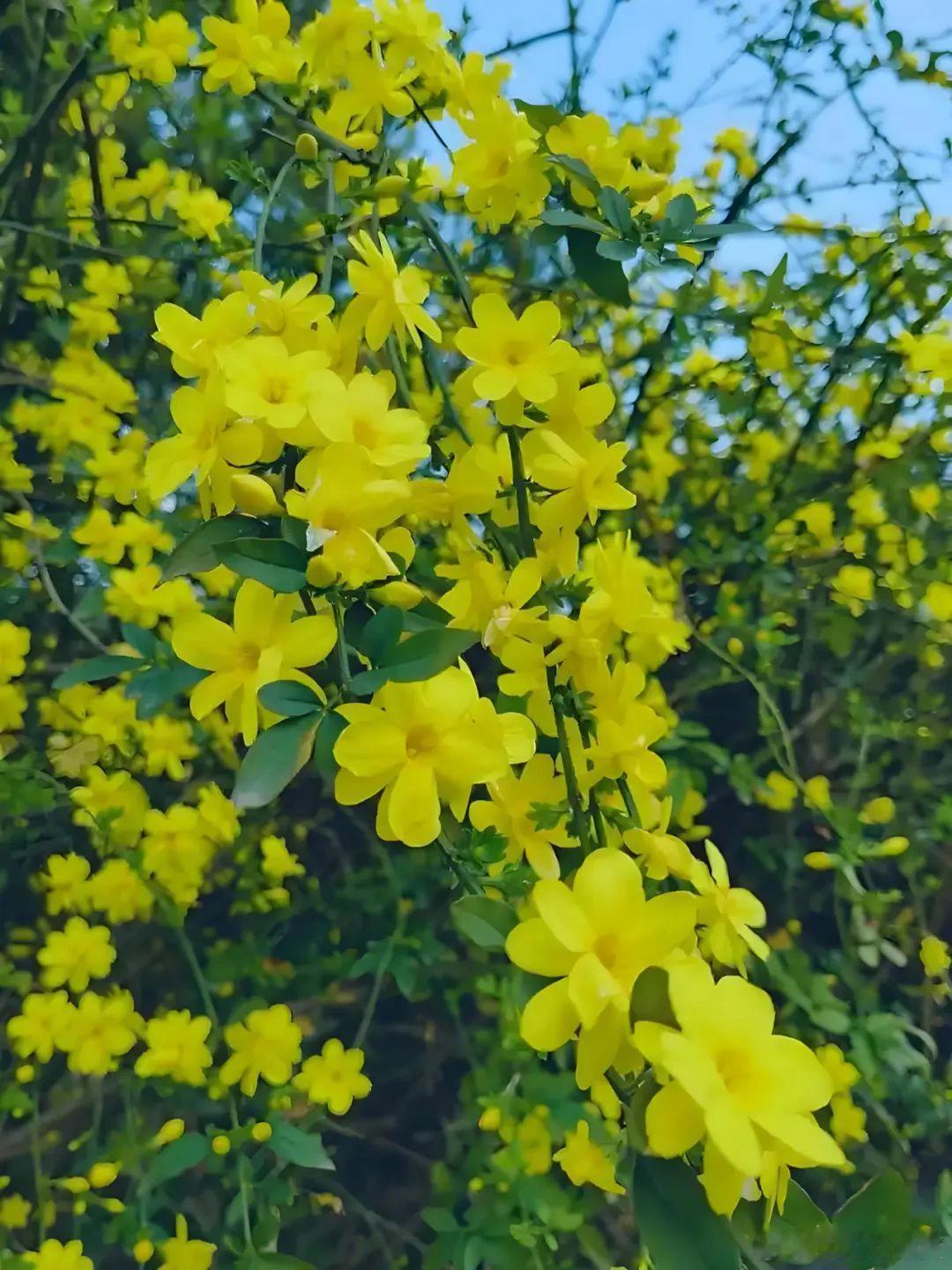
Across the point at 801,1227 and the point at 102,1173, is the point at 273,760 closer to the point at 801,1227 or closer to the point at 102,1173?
the point at 801,1227

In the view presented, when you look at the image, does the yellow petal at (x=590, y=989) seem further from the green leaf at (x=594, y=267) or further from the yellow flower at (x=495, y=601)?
the green leaf at (x=594, y=267)

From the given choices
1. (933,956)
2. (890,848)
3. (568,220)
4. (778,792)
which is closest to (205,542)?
(568,220)

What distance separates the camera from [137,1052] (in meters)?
1.16

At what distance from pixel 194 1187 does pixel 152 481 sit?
3.48 feet

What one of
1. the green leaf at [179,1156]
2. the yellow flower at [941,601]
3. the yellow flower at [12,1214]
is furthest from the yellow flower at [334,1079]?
the yellow flower at [941,601]

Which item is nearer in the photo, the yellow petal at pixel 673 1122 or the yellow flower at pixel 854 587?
the yellow petal at pixel 673 1122

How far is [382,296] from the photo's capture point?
48cm

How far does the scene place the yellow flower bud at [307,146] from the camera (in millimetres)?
599

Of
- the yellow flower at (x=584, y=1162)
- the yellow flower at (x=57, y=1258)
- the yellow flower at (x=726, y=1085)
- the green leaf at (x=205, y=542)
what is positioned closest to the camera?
the yellow flower at (x=726, y=1085)

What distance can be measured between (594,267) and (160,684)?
0.38 metres

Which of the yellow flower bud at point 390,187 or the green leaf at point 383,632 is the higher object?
the yellow flower bud at point 390,187

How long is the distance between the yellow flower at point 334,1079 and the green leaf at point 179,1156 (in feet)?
0.34

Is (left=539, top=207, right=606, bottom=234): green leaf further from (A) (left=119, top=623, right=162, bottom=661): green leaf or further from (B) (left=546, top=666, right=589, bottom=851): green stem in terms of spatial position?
(A) (left=119, top=623, right=162, bottom=661): green leaf

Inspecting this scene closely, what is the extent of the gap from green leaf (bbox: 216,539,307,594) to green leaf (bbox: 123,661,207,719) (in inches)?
7.6
